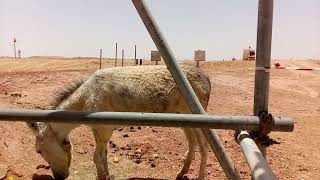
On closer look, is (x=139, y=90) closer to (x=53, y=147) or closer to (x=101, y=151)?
(x=101, y=151)

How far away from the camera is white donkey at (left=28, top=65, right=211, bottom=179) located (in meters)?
6.98

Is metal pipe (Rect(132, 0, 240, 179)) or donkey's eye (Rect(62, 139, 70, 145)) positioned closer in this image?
metal pipe (Rect(132, 0, 240, 179))

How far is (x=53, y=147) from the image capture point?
6.89 meters

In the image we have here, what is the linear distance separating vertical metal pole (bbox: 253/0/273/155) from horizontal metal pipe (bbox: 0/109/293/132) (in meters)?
0.20

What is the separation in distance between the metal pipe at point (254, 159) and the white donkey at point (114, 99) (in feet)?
14.2

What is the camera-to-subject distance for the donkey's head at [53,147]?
687 centimetres

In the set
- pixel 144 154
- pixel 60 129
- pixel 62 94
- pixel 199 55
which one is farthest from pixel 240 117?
pixel 199 55

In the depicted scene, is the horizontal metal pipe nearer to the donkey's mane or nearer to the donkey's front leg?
the donkey's mane

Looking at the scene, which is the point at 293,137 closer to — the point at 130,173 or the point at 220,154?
the point at 130,173

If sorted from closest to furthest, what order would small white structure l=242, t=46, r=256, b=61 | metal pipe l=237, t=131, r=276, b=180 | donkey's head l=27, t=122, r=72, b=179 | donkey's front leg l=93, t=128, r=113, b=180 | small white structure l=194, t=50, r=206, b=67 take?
metal pipe l=237, t=131, r=276, b=180
donkey's head l=27, t=122, r=72, b=179
donkey's front leg l=93, t=128, r=113, b=180
small white structure l=194, t=50, r=206, b=67
small white structure l=242, t=46, r=256, b=61

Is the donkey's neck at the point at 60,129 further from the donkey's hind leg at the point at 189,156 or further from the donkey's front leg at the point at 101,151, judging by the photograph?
the donkey's hind leg at the point at 189,156

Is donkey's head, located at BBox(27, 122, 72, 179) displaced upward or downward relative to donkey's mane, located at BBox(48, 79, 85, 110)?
downward

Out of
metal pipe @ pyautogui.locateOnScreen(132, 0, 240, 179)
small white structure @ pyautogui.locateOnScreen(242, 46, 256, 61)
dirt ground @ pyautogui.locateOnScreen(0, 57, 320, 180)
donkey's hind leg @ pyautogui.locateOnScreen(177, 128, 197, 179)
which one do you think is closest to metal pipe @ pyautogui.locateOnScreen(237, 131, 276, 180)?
metal pipe @ pyautogui.locateOnScreen(132, 0, 240, 179)

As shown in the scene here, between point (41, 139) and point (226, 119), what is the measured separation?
4720mm
